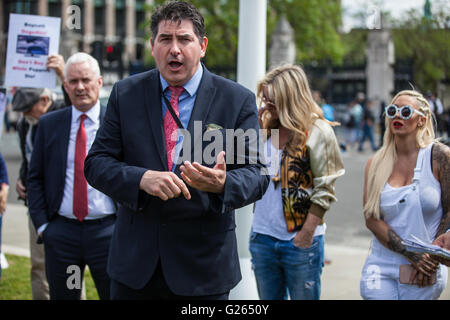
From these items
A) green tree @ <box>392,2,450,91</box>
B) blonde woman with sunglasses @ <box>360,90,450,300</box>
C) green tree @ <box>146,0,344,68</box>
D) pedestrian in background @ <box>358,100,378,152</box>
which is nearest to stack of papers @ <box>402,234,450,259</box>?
blonde woman with sunglasses @ <box>360,90,450,300</box>

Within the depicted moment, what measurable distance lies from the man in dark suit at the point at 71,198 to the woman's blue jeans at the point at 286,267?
1.00 meters

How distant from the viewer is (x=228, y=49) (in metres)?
36.4

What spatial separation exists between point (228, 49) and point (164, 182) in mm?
34949

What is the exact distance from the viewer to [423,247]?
10.4 feet

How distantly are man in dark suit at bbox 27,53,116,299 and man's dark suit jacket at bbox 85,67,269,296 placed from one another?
128 centimetres

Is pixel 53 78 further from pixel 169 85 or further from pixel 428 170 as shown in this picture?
pixel 428 170

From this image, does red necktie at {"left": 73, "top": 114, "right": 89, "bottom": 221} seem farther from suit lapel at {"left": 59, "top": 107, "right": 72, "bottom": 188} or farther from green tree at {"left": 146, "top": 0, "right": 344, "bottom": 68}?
green tree at {"left": 146, "top": 0, "right": 344, "bottom": 68}

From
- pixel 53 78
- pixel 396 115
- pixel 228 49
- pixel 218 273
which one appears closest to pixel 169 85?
pixel 218 273

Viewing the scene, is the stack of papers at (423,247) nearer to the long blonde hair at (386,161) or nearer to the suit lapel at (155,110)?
the long blonde hair at (386,161)

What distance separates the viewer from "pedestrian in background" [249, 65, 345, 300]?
3.63m

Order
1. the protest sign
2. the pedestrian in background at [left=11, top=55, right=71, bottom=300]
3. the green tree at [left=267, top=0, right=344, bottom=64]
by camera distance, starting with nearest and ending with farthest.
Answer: the protest sign → the pedestrian in background at [left=11, top=55, right=71, bottom=300] → the green tree at [left=267, top=0, right=344, bottom=64]

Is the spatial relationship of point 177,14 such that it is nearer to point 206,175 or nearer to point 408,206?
point 206,175

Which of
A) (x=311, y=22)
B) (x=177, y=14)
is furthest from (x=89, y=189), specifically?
(x=311, y=22)

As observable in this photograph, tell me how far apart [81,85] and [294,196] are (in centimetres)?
162
